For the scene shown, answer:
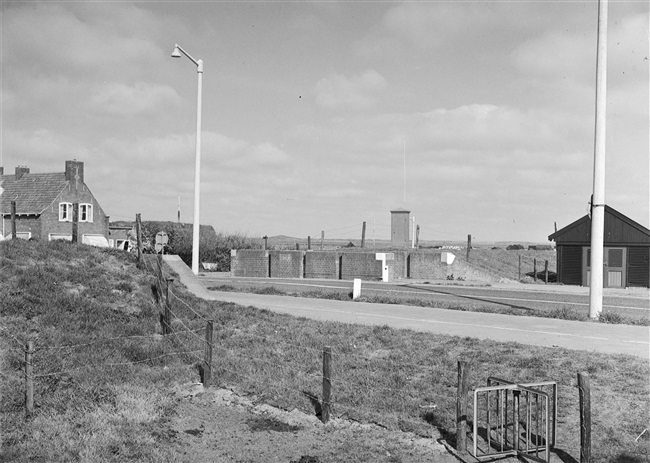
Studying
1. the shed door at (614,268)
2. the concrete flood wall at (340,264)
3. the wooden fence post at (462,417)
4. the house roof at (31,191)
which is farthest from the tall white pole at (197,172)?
the house roof at (31,191)

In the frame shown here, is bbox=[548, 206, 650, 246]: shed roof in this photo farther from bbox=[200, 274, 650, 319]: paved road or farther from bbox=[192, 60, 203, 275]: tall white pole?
bbox=[192, 60, 203, 275]: tall white pole

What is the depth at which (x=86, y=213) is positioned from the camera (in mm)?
54031

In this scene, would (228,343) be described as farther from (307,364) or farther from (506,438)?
(506,438)

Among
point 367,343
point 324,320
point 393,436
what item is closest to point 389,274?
point 324,320

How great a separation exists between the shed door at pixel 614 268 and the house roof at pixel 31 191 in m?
38.7

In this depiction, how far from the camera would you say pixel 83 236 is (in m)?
52.4

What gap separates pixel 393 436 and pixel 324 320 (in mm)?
7704

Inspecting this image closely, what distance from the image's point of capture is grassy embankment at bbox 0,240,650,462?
888cm

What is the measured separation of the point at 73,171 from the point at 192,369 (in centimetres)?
4462

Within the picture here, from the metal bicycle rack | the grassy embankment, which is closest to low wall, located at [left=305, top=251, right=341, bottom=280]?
the grassy embankment

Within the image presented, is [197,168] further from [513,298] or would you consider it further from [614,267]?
[614,267]

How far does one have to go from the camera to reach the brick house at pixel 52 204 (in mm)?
50062

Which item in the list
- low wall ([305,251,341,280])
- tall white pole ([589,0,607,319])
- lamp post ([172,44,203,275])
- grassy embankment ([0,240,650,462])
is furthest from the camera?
low wall ([305,251,341,280])

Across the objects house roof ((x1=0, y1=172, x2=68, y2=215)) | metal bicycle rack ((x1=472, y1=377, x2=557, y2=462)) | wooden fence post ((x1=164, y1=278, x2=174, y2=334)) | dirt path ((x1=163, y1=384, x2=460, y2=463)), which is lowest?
dirt path ((x1=163, y1=384, x2=460, y2=463))
